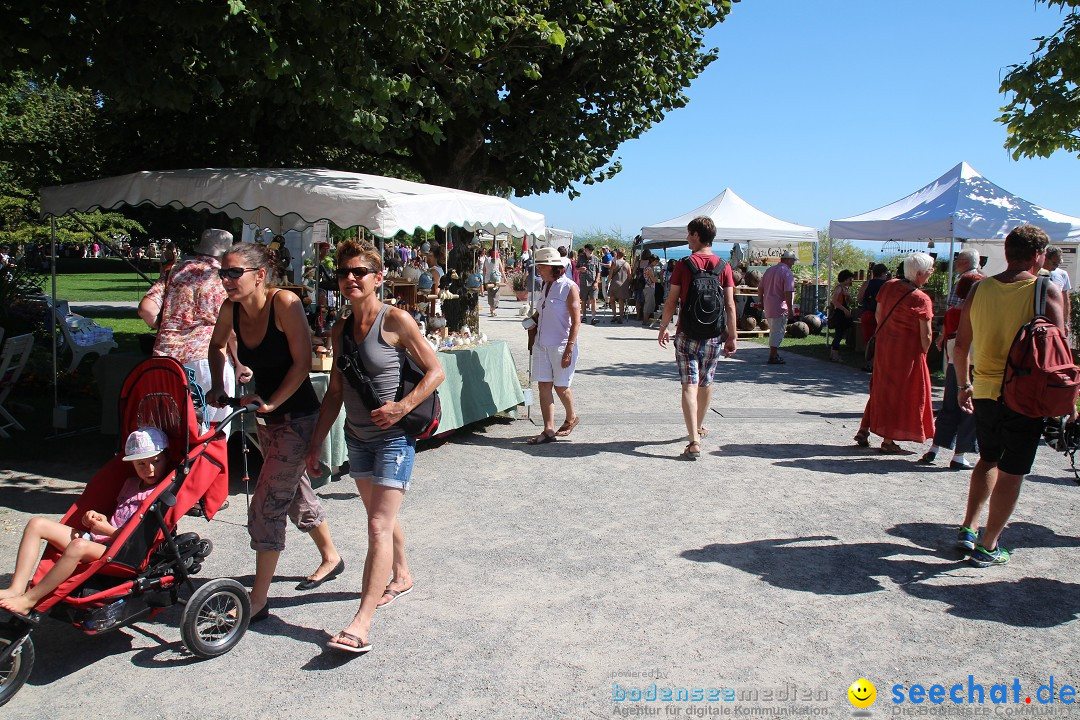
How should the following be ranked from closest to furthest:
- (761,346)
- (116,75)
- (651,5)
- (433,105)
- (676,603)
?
(676,603), (116,75), (433,105), (651,5), (761,346)

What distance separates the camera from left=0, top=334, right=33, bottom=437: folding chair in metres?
7.68

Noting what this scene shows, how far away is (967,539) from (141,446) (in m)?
4.51


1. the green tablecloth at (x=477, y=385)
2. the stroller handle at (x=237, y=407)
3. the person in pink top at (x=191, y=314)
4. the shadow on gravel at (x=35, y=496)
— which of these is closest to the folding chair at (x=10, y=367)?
the shadow on gravel at (x=35, y=496)

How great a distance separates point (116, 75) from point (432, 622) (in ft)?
15.8

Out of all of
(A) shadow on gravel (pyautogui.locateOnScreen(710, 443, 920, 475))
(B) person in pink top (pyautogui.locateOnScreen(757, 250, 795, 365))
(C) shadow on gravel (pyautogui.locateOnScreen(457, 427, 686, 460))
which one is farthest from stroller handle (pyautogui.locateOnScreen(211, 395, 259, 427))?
(B) person in pink top (pyautogui.locateOnScreen(757, 250, 795, 365))

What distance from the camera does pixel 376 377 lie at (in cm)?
375

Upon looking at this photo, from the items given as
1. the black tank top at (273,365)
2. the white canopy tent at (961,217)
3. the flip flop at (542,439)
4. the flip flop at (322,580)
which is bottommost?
the flip flop at (322,580)

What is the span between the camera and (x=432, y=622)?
13.3ft

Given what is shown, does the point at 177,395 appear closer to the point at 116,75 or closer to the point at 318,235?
the point at 116,75

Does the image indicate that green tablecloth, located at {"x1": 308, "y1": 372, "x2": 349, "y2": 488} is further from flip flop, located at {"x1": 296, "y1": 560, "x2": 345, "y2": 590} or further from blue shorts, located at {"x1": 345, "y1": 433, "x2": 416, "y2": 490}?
blue shorts, located at {"x1": 345, "y1": 433, "x2": 416, "y2": 490}

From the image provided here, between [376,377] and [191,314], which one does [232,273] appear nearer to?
[376,377]

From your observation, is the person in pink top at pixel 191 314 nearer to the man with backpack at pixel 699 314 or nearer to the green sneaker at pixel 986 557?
the man with backpack at pixel 699 314

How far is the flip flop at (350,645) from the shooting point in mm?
3602

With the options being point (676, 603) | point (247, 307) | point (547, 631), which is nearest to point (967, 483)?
point (676, 603)
